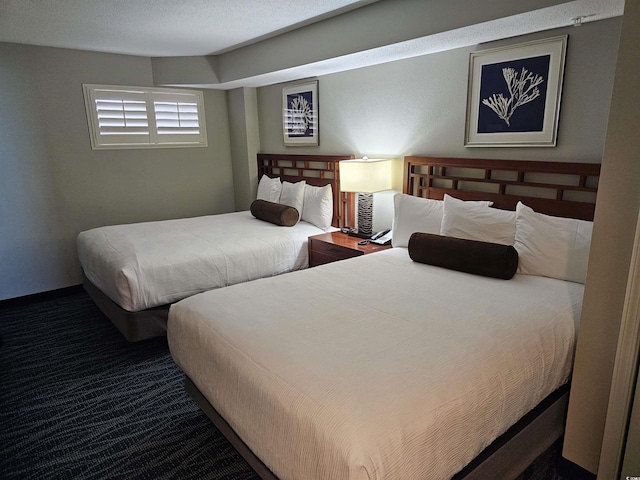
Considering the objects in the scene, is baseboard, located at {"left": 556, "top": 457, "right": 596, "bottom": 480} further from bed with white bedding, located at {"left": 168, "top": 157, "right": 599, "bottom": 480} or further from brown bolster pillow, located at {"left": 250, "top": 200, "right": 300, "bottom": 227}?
brown bolster pillow, located at {"left": 250, "top": 200, "right": 300, "bottom": 227}

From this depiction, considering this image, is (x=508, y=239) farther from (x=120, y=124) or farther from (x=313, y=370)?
(x=120, y=124)

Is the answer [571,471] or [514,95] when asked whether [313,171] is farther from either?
[571,471]

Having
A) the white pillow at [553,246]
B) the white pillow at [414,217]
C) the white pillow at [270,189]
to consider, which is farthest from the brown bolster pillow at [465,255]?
the white pillow at [270,189]

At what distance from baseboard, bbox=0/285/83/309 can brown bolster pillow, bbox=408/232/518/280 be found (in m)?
3.66

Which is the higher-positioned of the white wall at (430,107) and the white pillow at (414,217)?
the white wall at (430,107)

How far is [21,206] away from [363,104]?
3440mm

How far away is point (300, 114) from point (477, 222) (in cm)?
250

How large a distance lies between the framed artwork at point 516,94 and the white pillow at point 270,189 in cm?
212

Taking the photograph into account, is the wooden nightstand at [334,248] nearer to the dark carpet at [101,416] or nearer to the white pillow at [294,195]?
the white pillow at [294,195]

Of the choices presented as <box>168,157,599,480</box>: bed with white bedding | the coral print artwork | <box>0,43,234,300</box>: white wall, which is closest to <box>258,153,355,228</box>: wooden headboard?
<box>0,43,234,300</box>: white wall

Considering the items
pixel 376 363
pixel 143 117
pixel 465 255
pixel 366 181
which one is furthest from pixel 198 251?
pixel 143 117

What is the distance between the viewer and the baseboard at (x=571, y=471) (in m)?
1.73

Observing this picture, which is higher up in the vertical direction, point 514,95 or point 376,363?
point 514,95

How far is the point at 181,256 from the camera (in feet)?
10.1
